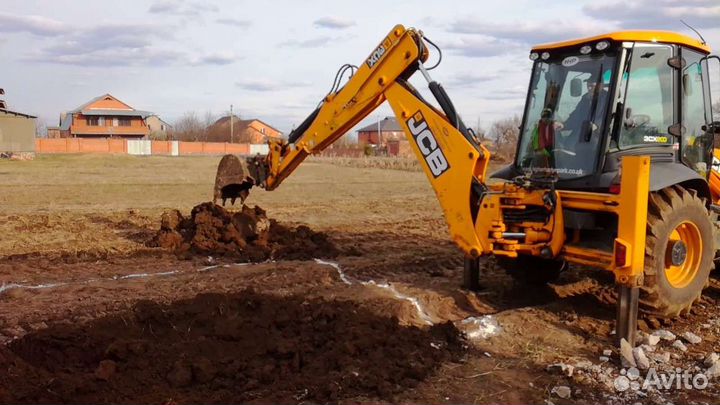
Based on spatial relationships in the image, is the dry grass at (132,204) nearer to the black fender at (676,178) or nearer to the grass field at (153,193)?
the grass field at (153,193)

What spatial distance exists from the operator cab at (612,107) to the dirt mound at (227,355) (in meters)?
2.22

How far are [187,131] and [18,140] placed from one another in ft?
157

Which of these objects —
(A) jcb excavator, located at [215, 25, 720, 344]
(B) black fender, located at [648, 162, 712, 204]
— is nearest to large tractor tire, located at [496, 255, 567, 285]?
(A) jcb excavator, located at [215, 25, 720, 344]

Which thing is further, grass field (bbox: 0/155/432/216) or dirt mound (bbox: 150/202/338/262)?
grass field (bbox: 0/155/432/216)

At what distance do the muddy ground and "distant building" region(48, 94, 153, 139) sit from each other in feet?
265

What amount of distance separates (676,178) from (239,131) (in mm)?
92384

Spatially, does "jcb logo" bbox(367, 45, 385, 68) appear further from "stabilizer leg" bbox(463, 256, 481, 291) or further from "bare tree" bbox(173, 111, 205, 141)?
"bare tree" bbox(173, 111, 205, 141)

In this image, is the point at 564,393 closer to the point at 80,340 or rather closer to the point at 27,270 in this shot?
the point at 80,340

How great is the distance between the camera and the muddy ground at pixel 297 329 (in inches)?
177

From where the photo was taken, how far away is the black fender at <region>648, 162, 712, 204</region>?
5836mm

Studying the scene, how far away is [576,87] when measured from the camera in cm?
638

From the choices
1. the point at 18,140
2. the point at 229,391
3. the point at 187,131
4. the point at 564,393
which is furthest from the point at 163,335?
the point at 187,131
